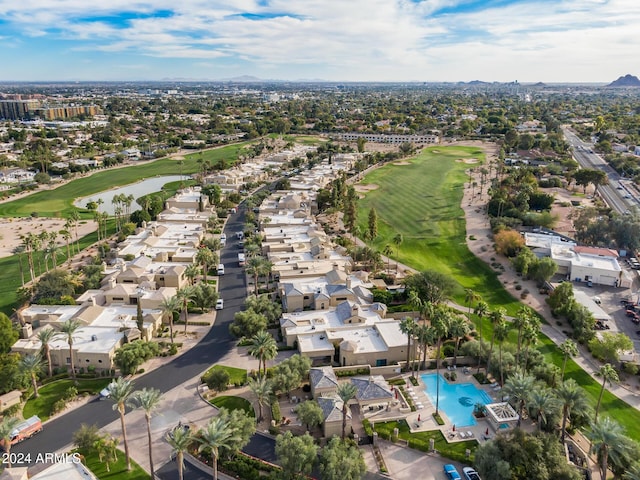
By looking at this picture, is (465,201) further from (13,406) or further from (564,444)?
(13,406)

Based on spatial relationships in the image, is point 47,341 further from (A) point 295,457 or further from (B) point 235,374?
(A) point 295,457

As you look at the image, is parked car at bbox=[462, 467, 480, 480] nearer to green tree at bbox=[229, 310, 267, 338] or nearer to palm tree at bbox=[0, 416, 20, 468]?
green tree at bbox=[229, 310, 267, 338]

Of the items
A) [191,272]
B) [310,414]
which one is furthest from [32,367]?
[310,414]

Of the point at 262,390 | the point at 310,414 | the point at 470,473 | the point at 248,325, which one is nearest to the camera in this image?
the point at 470,473

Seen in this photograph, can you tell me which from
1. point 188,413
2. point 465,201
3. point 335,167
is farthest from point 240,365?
point 335,167

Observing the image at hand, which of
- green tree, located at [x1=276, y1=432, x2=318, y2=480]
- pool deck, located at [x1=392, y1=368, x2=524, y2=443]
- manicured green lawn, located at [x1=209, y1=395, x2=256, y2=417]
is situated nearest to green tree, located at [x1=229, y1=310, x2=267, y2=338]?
manicured green lawn, located at [x1=209, y1=395, x2=256, y2=417]

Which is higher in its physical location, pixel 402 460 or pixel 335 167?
pixel 335 167
